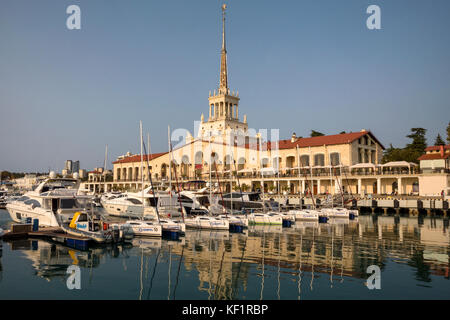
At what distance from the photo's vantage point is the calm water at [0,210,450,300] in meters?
13.9

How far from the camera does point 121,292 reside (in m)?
13.9

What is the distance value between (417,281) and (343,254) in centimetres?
570

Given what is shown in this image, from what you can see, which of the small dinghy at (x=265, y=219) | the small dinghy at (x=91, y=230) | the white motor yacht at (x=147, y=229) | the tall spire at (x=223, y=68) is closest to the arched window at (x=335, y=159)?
the small dinghy at (x=265, y=219)

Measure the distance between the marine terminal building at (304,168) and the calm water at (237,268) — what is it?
17.0 meters

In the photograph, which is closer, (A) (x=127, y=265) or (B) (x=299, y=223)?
(A) (x=127, y=265)

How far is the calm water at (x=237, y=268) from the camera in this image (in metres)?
13.9

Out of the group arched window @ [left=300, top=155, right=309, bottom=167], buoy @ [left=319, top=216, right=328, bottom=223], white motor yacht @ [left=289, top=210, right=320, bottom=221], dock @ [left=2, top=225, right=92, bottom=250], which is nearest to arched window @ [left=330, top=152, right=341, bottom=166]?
arched window @ [left=300, top=155, right=309, bottom=167]

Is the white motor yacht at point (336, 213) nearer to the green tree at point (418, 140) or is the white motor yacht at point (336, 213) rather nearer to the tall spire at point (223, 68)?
the green tree at point (418, 140)

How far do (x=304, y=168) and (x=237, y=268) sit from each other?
165ft

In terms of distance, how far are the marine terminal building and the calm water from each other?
1702 centimetres

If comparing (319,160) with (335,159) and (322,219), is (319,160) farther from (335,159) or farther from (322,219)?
(322,219)

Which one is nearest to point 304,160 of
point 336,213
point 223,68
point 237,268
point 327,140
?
point 327,140
